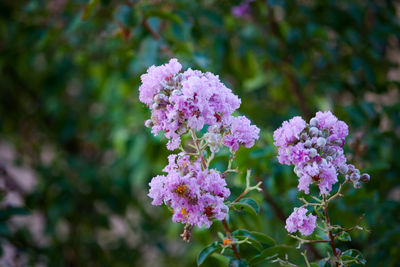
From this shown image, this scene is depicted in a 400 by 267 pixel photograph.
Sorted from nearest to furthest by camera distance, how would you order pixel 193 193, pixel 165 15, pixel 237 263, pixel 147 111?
pixel 193 193 → pixel 237 263 → pixel 165 15 → pixel 147 111

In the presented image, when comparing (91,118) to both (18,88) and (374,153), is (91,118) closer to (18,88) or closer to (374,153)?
(18,88)

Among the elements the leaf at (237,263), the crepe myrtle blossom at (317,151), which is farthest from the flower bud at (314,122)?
the leaf at (237,263)

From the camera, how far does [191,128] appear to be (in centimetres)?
79

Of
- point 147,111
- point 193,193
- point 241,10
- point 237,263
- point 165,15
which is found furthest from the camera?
point 241,10

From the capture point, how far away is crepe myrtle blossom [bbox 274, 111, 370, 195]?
2.55 ft

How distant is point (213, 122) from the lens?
2.66ft

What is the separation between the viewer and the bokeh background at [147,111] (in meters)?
1.50

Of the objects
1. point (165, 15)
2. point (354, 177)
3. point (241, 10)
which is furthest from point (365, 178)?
point (241, 10)

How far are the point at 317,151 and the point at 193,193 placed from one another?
0.26 m

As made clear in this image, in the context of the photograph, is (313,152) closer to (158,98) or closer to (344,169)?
(344,169)

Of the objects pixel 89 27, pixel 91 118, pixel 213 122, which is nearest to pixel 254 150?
pixel 213 122

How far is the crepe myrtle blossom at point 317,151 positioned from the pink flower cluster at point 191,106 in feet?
0.28

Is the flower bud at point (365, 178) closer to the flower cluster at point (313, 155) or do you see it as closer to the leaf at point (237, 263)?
the flower cluster at point (313, 155)

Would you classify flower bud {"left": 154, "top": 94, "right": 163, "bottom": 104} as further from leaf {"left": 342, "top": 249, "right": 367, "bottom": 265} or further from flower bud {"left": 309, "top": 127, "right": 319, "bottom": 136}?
leaf {"left": 342, "top": 249, "right": 367, "bottom": 265}
